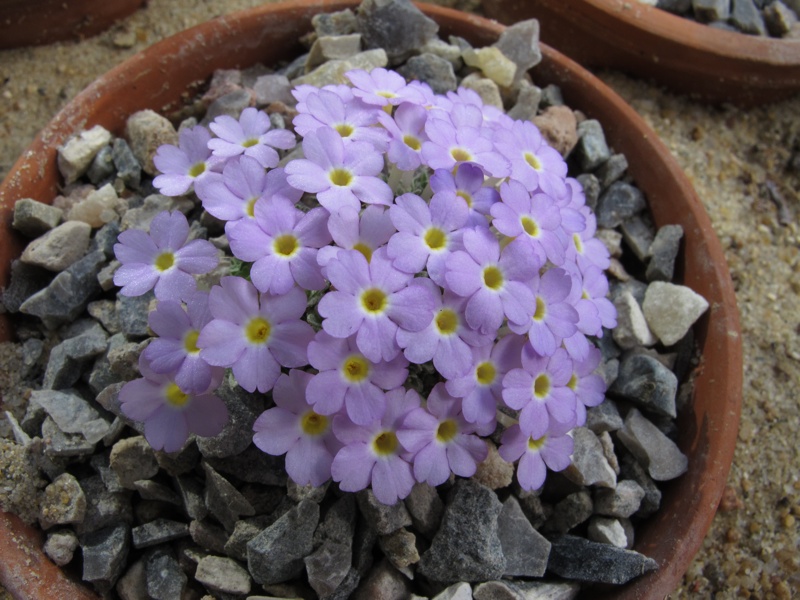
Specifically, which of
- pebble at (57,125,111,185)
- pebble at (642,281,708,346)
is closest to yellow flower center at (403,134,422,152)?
pebble at (642,281,708,346)

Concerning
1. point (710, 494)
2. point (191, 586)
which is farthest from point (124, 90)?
point (710, 494)

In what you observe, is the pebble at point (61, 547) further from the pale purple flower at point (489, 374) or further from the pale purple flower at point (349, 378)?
the pale purple flower at point (489, 374)

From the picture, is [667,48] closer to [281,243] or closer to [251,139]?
[251,139]

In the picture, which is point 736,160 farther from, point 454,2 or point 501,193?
point 501,193

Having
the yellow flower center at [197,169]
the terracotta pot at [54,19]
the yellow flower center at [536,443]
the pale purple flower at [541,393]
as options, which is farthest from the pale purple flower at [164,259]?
the terracotta pot at [54,19]

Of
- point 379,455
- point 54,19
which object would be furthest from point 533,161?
point 54,19
